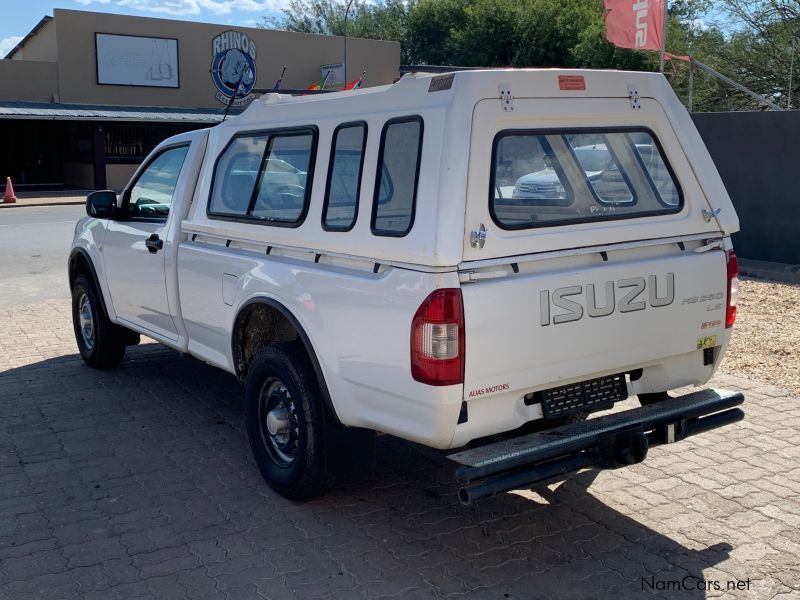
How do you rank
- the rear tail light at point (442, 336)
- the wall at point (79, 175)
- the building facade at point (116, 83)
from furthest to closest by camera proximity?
the wall at point (79, 175) < the building facade at point (116, 83) < the rear tail light at point (442, 336)

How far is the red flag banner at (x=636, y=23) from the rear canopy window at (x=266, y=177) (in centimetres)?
1282

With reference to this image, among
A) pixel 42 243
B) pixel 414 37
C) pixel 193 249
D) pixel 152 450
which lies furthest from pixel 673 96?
pixel 414 37

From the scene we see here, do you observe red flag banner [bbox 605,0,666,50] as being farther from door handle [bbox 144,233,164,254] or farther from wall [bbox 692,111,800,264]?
door handle [bbox 144,233,164,254]

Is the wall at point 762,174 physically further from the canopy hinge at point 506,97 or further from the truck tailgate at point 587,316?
the canopy hinge at point 506,97

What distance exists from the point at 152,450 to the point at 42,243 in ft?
39.1

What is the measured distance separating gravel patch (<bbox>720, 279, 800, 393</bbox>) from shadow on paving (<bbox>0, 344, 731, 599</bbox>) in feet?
Result: 8.86

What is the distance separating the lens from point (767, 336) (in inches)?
320

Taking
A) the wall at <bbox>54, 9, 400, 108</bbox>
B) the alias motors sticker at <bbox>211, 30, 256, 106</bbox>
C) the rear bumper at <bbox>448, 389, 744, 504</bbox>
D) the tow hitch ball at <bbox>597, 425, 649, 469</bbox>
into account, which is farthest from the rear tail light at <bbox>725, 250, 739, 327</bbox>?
the alias motors sticker at <bbox>211, 30, 256, 106</bbox>

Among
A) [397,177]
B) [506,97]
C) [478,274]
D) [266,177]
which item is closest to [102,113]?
[266,177]

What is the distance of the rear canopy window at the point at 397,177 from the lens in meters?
3.96

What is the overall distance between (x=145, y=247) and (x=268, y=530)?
251 centimetres

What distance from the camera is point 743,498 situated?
4.72 meters

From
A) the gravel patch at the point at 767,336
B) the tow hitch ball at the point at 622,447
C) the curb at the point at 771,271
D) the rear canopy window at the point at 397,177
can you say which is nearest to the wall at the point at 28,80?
the curb at the point at 771,271

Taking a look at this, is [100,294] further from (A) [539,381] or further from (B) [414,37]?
(B) [414,37]
